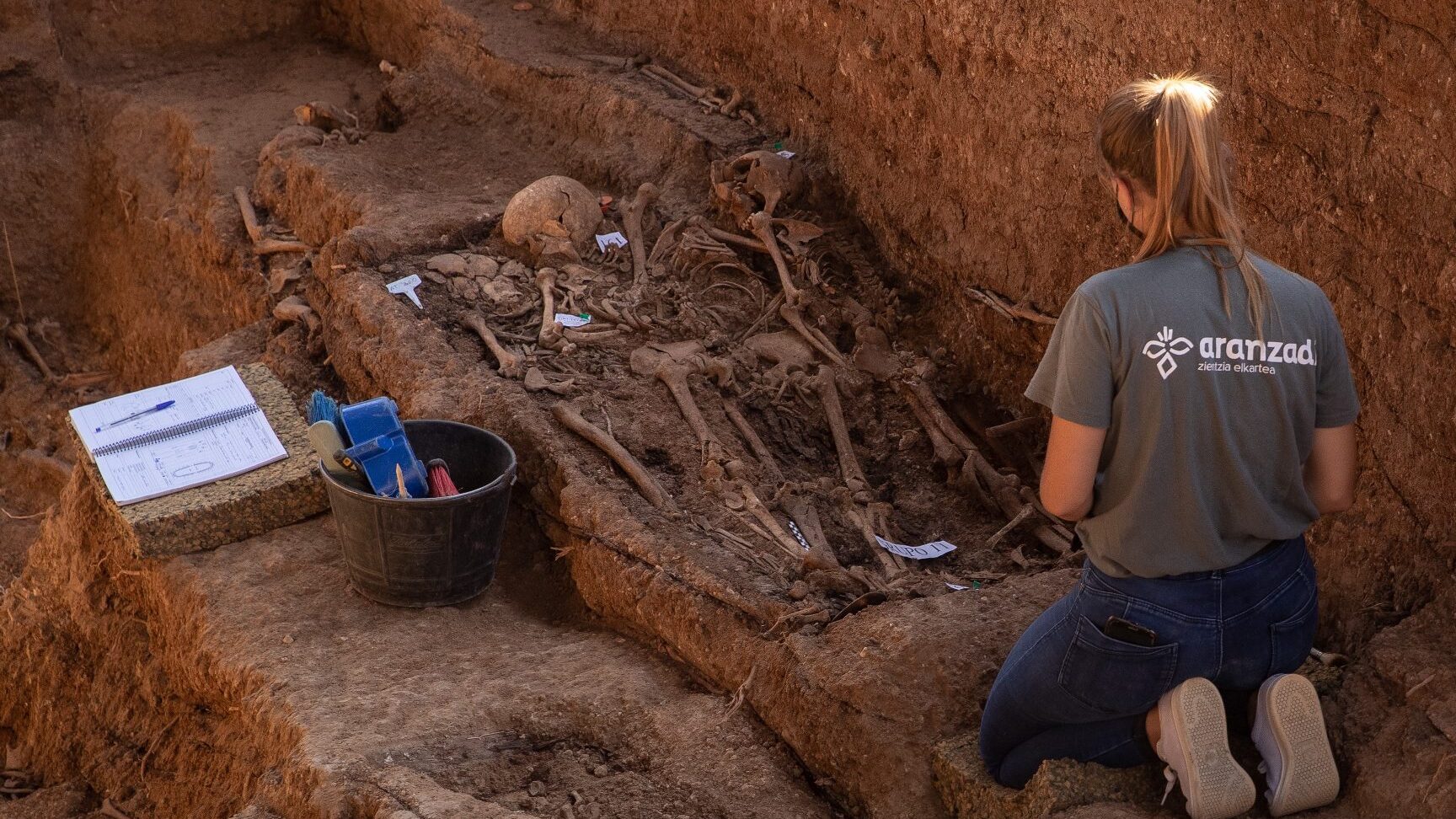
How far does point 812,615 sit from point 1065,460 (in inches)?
53.1

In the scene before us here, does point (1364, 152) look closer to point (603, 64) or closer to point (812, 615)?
point (812, 615)

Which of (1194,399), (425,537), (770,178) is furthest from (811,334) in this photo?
(1194,399)

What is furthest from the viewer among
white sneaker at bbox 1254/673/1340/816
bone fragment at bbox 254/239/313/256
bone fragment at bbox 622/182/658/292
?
bone fragment at bbox 254/239/313/256

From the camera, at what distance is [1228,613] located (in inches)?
110

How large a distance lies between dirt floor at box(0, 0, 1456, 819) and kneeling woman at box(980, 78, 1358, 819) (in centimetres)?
23

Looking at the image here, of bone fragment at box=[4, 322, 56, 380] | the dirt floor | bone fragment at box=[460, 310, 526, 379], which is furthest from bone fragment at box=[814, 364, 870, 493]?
bone fragment at box=[4, 322, 56, 380]

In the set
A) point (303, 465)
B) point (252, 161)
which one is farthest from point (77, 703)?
point (252, 161)

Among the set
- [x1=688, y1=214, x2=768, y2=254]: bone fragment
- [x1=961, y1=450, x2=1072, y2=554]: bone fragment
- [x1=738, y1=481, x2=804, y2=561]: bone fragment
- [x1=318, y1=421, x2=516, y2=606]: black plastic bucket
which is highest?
[x1=688, y1=214, x2=768, y2=254]: bone fragment

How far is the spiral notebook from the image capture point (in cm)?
482

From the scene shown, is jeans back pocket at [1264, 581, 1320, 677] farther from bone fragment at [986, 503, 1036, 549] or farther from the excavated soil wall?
bone fragment at [986, 503, 1036, 549]

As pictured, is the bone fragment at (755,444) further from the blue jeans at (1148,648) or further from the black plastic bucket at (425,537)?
the blue jeans at (1148,648)

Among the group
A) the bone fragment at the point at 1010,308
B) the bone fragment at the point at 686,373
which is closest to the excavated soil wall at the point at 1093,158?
the bone fragment at the point at 1010,308

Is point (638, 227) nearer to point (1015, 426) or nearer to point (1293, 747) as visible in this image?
point (1015, 426)

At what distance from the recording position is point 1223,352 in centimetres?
259
